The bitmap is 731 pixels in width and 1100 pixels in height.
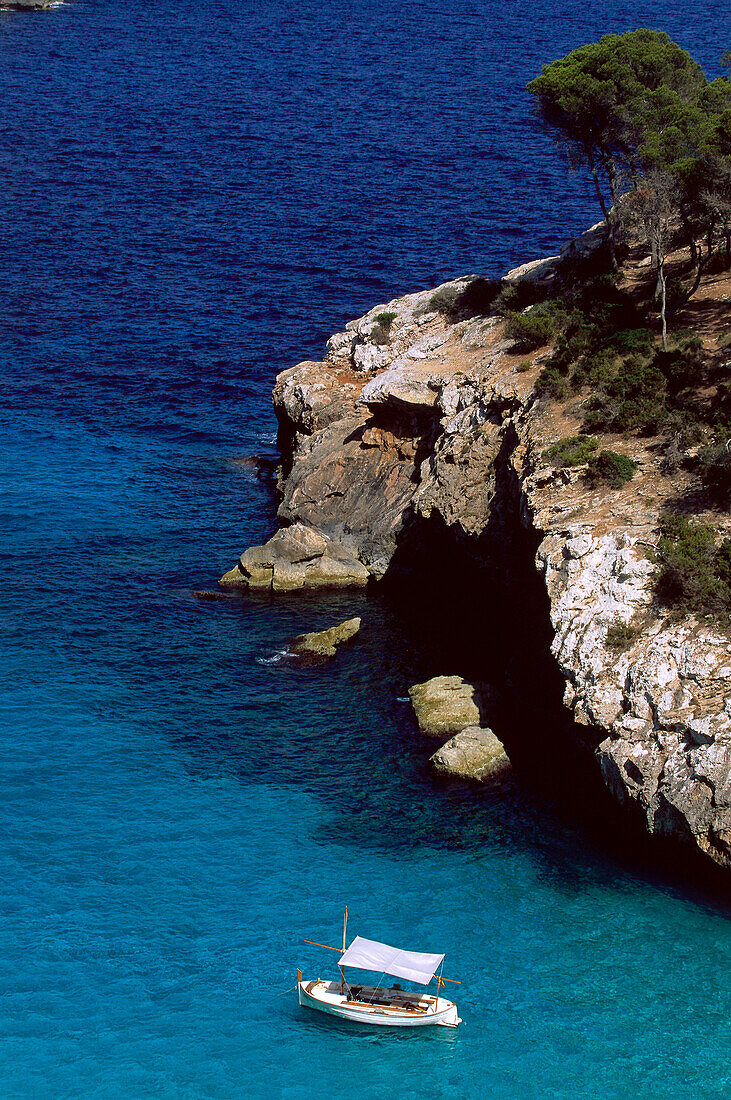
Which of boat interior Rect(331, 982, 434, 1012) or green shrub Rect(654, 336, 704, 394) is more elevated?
green shrub Rect(654, 336, 704, 394)

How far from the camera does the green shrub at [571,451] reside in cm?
5469

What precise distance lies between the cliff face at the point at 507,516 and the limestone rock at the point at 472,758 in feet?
11.1

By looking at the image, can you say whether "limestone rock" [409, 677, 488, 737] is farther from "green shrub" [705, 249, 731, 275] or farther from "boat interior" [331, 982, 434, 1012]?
"green shrub" [705, 249, 731, 275]

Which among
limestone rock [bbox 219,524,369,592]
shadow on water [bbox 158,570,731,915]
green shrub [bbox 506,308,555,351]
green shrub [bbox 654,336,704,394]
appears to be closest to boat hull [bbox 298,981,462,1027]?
shadow on water [bbox 158,570,731,915]

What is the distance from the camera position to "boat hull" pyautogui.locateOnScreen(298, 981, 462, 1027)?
126 feet

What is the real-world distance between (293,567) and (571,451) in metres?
22.0

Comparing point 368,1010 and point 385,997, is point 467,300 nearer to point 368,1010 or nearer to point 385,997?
point 385,997

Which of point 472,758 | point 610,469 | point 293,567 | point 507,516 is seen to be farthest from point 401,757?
point 293,567

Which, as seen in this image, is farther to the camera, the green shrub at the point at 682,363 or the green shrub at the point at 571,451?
the green shrub at the point at 682,363

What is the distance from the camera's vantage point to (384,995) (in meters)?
39.2

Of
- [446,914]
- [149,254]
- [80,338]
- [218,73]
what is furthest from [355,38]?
[446,914]

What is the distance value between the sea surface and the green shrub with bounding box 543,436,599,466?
14266 millimetres

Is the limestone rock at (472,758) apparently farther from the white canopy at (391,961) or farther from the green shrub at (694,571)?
the white canopy at (391,961)

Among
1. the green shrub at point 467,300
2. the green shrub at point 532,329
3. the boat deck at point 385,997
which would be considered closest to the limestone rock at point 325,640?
the green shrub at point 532,329
